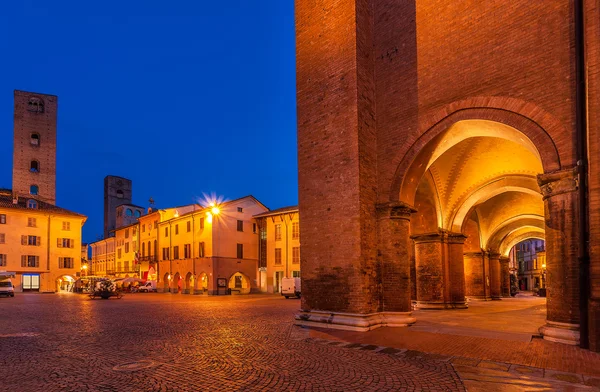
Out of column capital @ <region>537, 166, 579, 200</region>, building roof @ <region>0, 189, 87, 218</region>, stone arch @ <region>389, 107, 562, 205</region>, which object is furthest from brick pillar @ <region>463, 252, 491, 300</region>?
building roof @ <region>0, 189, 87, 218</region>

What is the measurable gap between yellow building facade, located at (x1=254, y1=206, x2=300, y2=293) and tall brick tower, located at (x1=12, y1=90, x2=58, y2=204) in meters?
27.2

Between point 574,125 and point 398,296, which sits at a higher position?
point 574,125

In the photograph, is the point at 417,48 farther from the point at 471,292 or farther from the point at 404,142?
the point at 471,292

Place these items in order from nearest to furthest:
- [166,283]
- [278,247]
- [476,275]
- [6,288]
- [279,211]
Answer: [476,275], [6,288], [279,211], [278,247], [166,283]

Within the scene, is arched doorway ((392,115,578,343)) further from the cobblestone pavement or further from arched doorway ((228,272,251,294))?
arched doorway ((228,272,251,294))

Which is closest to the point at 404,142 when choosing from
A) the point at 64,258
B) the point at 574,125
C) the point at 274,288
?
the point at 574,125

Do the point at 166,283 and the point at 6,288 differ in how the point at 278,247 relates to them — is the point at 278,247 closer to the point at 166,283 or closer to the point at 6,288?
the point at 166,283

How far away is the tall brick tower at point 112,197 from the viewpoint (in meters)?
68.2

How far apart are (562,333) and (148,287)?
144ft

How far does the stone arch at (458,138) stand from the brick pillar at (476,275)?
461 inches

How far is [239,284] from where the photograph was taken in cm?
4406

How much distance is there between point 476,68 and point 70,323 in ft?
44.3

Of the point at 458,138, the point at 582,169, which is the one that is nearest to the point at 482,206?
the point at 458,138

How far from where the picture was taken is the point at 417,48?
1133 centimetres
